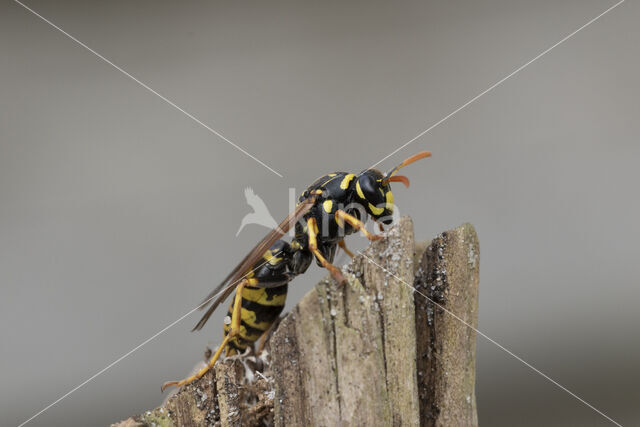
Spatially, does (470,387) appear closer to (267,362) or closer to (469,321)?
(469,321)

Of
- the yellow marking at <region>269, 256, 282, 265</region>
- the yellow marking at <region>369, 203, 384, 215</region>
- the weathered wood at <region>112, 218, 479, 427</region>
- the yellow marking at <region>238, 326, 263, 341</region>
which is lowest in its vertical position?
the weathered wood at <region>112, 218, 479, 427</region>

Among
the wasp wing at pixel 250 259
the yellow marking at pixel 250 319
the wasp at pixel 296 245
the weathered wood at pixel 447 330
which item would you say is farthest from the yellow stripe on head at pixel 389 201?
the yellow marking at pixel 250 319

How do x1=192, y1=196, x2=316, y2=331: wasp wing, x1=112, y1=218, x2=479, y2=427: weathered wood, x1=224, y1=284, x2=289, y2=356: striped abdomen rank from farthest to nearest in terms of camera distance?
x1=224, y1=284, x2=289, y2=356: striped abdomen, x1=192, y1=196, x2=316, y2=331: wasp wing, x1=112, y1=218, x2=479, y2=427: weathered wood

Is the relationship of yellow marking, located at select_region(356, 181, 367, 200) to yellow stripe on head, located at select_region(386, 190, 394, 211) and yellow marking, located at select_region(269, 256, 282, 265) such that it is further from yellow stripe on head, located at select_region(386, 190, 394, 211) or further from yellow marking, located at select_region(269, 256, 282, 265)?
yellow marking, located at select_region(269, 256, 282, 265)

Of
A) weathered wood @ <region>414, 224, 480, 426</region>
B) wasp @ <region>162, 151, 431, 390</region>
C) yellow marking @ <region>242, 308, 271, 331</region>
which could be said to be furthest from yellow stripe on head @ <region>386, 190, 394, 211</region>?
yellow marking @ <region>242, 308, 271, 331</region>

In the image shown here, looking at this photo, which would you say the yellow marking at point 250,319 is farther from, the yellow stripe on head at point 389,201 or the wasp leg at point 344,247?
the yellow stripe on head at point 389,201

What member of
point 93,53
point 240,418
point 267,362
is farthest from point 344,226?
point 93,53

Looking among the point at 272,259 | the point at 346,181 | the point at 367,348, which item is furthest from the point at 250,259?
the point at 367,348
